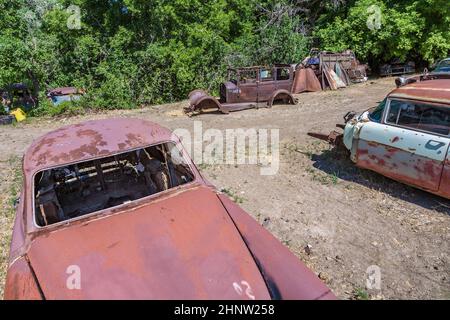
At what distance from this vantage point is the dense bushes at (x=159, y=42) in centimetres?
1308

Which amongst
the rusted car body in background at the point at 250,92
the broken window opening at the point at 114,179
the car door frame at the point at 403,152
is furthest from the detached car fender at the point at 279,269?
the rusted car body in background at the point at 250,92

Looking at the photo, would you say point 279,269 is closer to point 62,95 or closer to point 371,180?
point 371,180

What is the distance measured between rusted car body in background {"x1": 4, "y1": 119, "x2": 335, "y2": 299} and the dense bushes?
10081 millimetres

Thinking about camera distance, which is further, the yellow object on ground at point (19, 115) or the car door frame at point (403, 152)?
the yellow object on ground at point (19, 115)

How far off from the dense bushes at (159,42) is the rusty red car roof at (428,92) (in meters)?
9.69

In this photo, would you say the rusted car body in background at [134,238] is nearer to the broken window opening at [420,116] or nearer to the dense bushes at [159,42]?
the broken window opening at [420,116]

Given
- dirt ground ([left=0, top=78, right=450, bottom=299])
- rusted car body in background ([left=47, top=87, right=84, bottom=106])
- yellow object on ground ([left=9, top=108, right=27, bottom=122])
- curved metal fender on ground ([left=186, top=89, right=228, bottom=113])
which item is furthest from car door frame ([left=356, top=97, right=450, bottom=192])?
yellow object on ground ([left=9, top=108, right=27, bottom=122])

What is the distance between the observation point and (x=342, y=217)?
491 centimetres

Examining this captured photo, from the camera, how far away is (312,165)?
264 inches

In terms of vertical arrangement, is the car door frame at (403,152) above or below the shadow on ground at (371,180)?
above

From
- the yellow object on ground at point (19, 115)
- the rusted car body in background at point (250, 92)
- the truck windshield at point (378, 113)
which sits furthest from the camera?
the yellow object on ground at point (19, 115)

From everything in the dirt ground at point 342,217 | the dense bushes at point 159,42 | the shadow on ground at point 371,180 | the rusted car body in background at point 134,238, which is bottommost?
the dirt ground at point 342,217

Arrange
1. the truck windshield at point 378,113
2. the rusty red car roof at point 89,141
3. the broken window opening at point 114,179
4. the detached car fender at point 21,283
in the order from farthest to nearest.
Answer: the truck windshield at point 378,113, the broken window opening at point 114,179, the rusty red car roof at point 89,141, the detached car fender at point 21,283

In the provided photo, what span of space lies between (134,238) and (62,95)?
12.2m
